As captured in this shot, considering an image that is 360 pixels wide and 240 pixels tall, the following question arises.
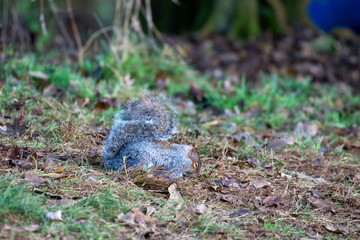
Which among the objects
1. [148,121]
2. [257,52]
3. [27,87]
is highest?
[148,121]

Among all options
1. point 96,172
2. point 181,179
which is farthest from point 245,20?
point 96,172

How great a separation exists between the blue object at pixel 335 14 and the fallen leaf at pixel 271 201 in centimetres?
969

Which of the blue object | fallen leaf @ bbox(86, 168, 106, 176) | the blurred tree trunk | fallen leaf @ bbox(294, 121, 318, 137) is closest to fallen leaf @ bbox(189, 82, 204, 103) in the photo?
fallen leaf @ bbox(294, 121, 318, 137)

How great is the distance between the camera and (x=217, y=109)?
20.3 ft

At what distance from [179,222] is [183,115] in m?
2.87

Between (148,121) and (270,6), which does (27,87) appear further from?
(270,6)

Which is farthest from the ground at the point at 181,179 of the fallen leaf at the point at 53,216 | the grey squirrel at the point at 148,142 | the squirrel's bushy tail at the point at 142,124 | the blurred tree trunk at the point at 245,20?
the blurred tree trunk at the point at 245,20

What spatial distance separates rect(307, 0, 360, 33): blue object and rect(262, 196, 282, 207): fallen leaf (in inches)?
381

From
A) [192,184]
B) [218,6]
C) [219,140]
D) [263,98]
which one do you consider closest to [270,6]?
[218,6]

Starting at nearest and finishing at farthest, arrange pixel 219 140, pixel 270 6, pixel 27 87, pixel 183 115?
pixel 219 140 < pixel 27 87 < pixel 183 115 < pixel 270 6

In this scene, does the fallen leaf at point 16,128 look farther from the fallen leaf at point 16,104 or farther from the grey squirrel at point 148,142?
the grey squirrel at point 148,142

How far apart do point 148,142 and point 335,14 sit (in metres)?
10.6

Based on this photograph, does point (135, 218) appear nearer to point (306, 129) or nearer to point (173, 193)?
point (173, 193)

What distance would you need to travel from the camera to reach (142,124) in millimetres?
3428
